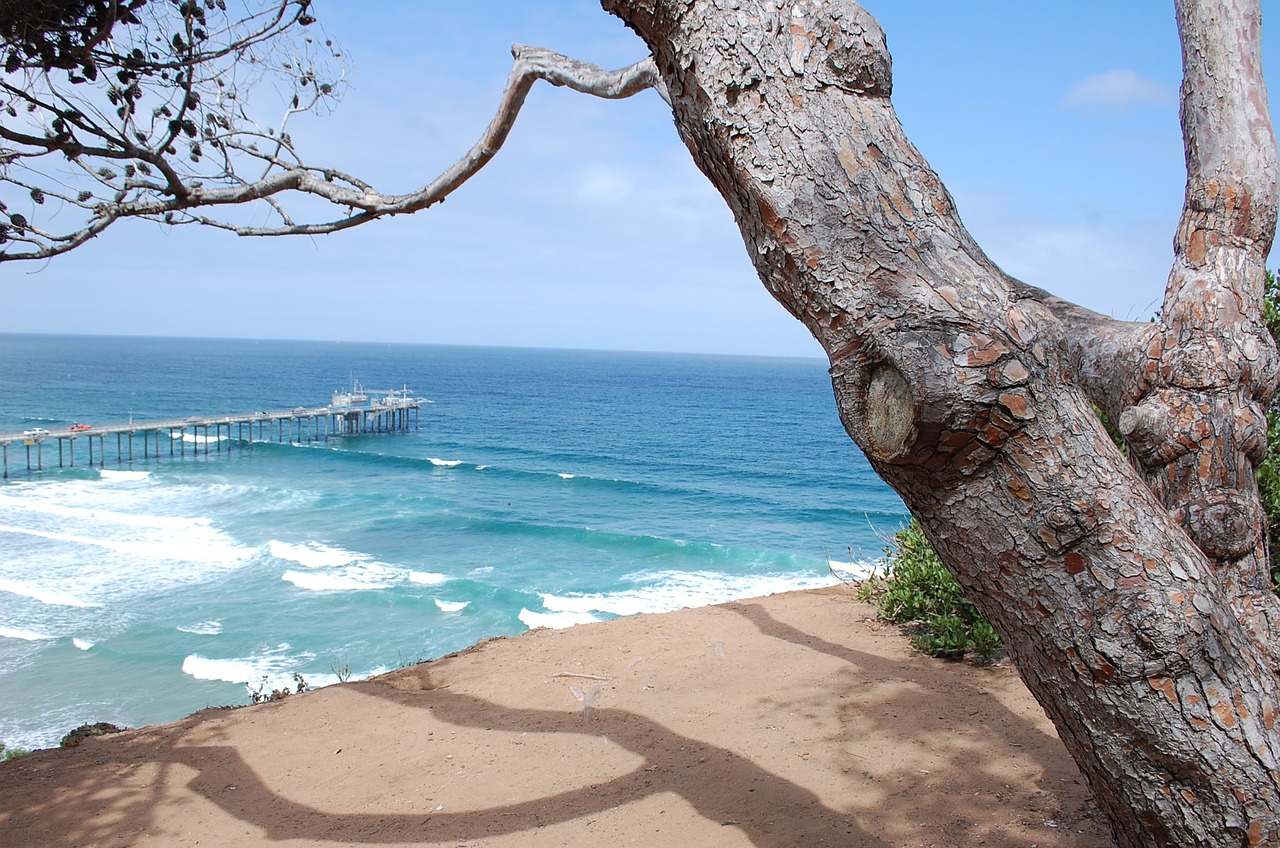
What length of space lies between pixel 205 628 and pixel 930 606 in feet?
55.7

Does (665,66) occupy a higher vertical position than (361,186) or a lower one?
lower

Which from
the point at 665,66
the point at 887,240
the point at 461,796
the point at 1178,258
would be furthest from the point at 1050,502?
the point at 461,796

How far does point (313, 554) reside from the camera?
2552 centimetres

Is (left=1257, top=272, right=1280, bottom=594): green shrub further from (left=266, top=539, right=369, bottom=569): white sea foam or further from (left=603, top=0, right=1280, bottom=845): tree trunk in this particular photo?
(left=266, top=539, right=369, bottom=569): white sea foam

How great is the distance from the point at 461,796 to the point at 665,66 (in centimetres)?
463

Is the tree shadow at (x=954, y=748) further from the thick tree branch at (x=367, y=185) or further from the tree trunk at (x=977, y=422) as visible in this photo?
the thick tree branch at (x=367, y=185)

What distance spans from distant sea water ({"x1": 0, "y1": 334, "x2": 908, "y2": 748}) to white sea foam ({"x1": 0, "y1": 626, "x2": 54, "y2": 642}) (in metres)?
0.07

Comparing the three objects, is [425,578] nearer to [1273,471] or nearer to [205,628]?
[205,628]

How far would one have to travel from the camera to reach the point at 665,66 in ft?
6.17

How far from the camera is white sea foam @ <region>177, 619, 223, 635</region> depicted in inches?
745

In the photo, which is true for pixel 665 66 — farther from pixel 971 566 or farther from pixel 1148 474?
pixel 1148 474

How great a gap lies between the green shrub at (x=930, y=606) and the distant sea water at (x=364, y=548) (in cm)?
236

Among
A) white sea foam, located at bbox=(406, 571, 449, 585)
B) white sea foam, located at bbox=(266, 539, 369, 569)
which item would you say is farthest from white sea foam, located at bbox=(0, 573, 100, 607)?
white sea foam, located at bbox=(406, 571, 449, 585)

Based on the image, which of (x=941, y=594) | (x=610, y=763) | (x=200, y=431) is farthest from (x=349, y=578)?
(x=200, y=431)
